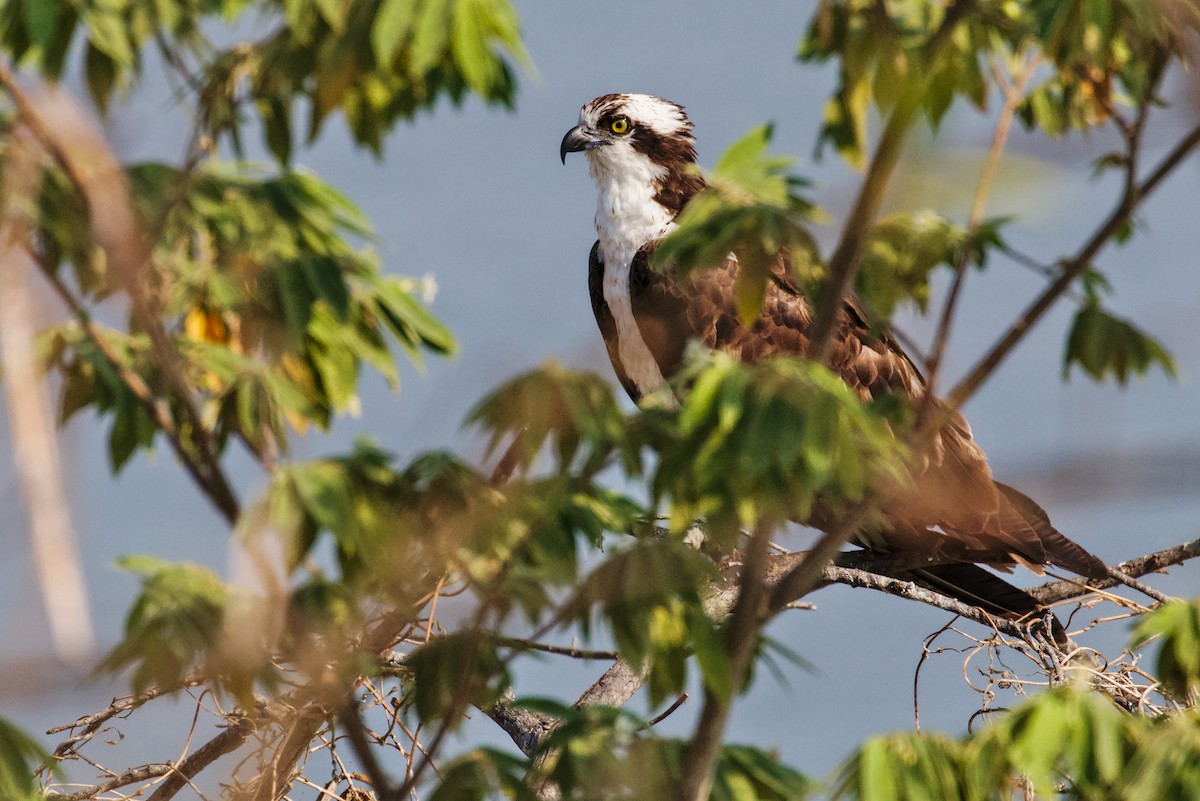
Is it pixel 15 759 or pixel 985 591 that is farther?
pixel 985 591

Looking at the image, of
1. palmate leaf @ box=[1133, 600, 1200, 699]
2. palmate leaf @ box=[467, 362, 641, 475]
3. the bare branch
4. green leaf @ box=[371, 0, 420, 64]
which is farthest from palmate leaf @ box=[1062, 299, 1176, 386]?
green leaf @ box=[371, 0, 420, 64]

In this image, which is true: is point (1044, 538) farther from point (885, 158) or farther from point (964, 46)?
point (885, 158)

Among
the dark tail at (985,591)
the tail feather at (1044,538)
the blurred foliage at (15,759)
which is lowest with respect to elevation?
the blurred foliage at (15,759)

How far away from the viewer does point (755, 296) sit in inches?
118

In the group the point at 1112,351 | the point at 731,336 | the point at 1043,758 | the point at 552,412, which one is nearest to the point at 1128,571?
the point at 1112,351

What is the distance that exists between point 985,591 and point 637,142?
2814mm

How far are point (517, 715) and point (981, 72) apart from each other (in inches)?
139

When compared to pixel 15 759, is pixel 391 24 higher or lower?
higher

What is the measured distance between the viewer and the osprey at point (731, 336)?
5.73 metres

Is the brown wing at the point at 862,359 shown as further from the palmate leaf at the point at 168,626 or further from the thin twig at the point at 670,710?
the palmate leaf at the point at 168,626

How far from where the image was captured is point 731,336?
6.32 m

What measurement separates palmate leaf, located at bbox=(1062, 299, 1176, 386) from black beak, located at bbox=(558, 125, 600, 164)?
3.48 meters

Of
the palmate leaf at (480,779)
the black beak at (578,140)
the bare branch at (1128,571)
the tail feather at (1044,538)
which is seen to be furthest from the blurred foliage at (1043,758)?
the black beak at (578,140)

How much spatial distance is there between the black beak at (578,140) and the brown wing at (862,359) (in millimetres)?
879
